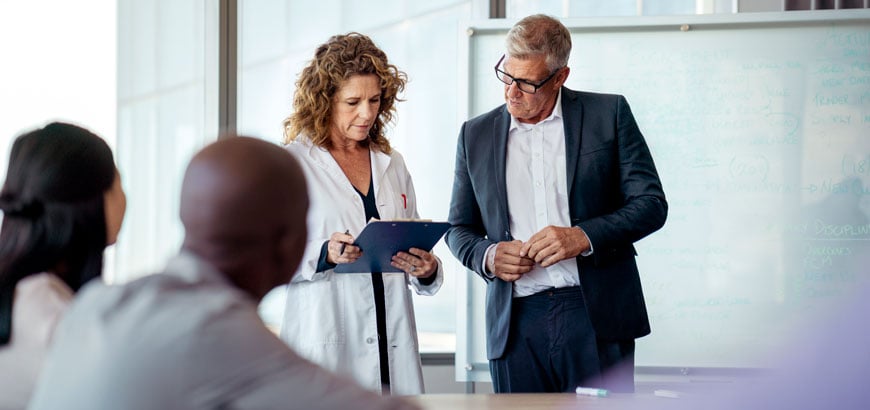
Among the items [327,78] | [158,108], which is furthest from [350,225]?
[158,108]

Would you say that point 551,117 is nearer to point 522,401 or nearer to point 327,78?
point 327,78

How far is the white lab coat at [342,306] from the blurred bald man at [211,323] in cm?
181

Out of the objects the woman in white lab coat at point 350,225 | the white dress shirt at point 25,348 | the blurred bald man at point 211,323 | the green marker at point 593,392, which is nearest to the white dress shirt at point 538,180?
the woman in white lab coat at point 350,225

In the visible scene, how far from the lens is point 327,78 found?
2951 mm

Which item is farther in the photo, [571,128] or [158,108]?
[158,108]

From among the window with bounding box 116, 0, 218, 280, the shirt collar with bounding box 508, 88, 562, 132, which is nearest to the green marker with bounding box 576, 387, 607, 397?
the shirt collar with bounding box 508, 88, 562, 132

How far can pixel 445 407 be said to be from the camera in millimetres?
2113

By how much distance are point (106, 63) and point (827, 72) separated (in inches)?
137

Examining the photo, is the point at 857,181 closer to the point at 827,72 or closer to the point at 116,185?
the point at 827,72

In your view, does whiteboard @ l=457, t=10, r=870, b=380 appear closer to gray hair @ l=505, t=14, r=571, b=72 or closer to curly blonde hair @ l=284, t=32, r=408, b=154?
gray hair @ l=505, t=14, r=571, b=72

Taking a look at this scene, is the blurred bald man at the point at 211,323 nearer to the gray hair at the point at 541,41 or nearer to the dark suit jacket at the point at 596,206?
the dark suit jacket at the point at 596,206

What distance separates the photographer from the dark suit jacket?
2.86 meters

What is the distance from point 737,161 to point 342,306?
230 cm

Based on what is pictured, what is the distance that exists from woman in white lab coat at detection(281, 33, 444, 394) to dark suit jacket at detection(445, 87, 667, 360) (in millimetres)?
201
